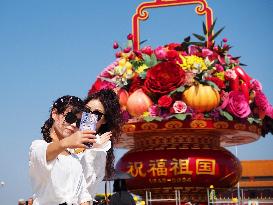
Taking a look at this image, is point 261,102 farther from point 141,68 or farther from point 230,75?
point 141,68

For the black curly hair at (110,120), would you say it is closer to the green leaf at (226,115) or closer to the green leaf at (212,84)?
the green leaf at (212,84)

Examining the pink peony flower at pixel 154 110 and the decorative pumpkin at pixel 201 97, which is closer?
the decorative pumpkin at pixel 201 97

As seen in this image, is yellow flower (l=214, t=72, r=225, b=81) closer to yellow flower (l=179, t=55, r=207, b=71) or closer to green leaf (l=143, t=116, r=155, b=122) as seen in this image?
yellow flower (l=179, t=55, r=207, b=71)

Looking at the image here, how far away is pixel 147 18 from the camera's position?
11.6 meters

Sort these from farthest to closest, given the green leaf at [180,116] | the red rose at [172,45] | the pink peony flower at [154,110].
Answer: the red rose at [172,45]
the pink peony flower at [154,110]
the green leaf at [180,116]

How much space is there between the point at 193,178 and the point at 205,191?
563 millimetres

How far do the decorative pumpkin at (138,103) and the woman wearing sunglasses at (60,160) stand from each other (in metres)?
6.66

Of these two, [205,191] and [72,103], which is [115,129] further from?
[205,191]

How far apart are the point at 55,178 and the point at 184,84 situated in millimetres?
6999

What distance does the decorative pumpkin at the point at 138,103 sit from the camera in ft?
31.0

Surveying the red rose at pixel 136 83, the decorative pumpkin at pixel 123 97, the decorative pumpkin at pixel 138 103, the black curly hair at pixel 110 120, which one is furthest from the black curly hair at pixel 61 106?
the red rose at pixel 136 83

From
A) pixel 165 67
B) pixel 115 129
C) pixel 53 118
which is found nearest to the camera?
pixel 53 118

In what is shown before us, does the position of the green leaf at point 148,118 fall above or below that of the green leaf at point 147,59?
below

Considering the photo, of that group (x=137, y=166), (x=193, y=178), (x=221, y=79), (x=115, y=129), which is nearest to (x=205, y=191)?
(x=193, y=178)
